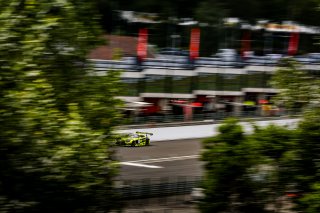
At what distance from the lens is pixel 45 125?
369 inches

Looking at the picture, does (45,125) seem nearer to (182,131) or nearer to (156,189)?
(156,189)

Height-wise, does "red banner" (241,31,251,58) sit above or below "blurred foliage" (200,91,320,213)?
above

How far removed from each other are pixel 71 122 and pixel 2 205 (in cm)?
150

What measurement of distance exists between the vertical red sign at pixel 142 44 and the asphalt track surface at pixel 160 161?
13.2 ft

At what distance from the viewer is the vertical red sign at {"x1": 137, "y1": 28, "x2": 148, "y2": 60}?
2046cm

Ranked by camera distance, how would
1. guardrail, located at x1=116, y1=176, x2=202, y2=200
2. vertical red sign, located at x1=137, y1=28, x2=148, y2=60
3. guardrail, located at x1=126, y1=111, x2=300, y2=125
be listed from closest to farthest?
vertical red sign, located at x1=137, y1=28, x2=148, y2=60
guardrail, located at x1=116, y1=176, x2=202, y2=200
guardrail, located at x1=126, y1=111, x2=300, y2=125

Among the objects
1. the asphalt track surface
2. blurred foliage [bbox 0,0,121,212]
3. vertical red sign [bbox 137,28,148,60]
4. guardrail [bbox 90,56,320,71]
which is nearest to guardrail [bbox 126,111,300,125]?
the asphalt track surface

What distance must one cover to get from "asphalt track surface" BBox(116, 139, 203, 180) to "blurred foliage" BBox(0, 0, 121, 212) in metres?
14.9

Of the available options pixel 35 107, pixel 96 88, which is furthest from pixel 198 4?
pixel 35 107

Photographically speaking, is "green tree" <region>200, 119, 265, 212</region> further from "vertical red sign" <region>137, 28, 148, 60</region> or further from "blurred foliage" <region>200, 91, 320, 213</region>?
"vertical red sign" <region>137, 28, 148, 60</region>

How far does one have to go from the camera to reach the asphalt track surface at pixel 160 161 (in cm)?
2786

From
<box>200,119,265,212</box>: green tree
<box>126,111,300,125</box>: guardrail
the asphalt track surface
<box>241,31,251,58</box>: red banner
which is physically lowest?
the asphalt track surface

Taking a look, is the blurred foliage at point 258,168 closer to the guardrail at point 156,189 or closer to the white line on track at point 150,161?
the guardrail at point 156,189

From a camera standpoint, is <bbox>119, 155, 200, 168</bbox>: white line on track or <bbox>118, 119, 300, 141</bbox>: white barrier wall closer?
<bbox>119, 155, 200, 168</bbox>: white line on track
